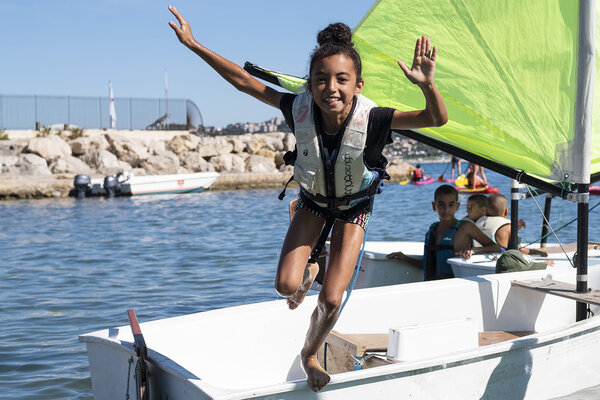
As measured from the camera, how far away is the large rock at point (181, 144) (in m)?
35.7

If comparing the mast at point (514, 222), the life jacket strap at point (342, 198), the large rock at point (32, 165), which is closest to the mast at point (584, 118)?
the mast at point (514, 222)

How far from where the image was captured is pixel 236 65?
12.3 ft

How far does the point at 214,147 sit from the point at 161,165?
4267 millimetres

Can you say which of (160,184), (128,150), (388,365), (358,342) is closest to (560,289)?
(358,342)

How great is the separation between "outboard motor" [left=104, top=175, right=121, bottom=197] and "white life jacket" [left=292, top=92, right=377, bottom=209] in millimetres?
24465

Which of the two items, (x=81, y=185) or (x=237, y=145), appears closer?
(x=81, y=185)

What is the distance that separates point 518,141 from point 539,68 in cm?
53

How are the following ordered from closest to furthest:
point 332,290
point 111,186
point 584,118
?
point 332,290, point 584,118, point 111,186

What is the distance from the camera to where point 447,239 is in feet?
20.7

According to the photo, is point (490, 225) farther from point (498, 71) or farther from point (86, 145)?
point (86, 145)

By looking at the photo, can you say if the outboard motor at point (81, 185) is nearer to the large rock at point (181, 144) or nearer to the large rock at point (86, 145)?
the large rock at point (86, 145)

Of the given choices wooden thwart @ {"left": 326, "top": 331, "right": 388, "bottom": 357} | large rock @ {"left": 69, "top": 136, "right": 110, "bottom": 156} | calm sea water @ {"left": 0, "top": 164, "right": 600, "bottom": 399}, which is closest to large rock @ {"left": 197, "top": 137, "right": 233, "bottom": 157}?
large rock @ {"left": 69, "top": 136, "right": 110, "bottom": 156}

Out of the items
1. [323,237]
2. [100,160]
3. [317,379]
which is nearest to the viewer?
[317,379]

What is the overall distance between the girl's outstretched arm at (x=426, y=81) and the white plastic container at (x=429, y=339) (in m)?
1.50
